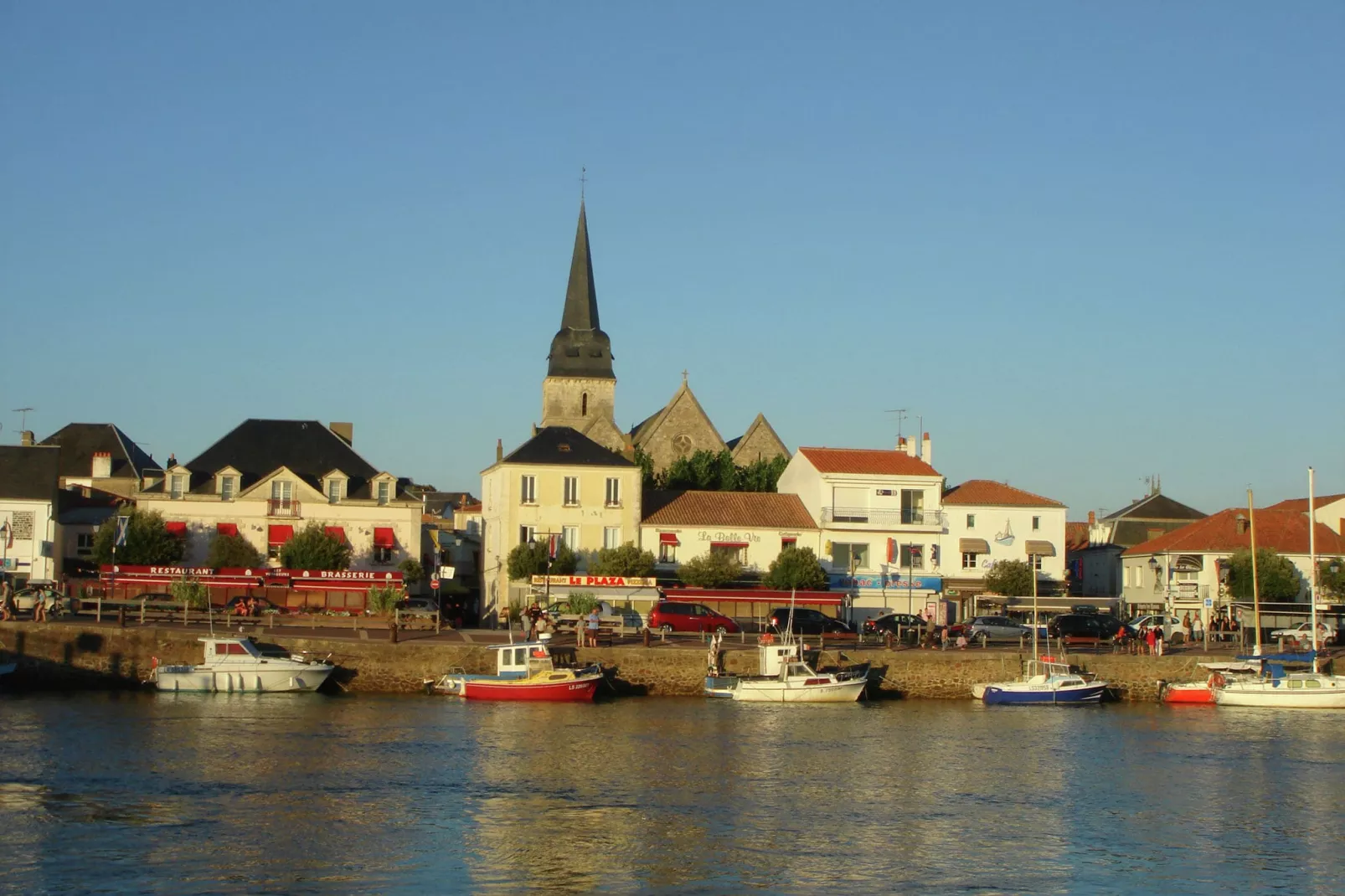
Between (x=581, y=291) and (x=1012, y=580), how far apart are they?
4722cm

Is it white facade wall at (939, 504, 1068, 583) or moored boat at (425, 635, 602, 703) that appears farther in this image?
white facade wall at (939, 504, 1068, 583)

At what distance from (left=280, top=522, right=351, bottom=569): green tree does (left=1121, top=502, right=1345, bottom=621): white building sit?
37.4 metres

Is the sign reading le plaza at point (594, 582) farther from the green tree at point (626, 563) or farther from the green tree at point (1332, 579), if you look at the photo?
the green tree at point (1332, 579)

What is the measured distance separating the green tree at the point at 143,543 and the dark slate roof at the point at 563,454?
15013mm

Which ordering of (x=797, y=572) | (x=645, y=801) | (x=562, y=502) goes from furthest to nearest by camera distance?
(x=562, y=502)
(x=797, y=572)
(x=645, y=801)

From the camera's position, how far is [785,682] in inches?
2061

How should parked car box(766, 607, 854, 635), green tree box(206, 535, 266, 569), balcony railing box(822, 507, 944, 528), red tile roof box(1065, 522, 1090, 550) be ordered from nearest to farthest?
parked car box(766, 607, 854, 635) < green tree box(206, 535, 266, 569) < balcony railing box(822, 507, 944, 528) < red tile roof box(1065, 522, 1090, 550)

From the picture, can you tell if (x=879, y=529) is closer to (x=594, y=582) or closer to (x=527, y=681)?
(x=594, y=582)

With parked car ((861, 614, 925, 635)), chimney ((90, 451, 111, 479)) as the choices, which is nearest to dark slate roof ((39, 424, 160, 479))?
chimney ((90, 451, 111, 479))

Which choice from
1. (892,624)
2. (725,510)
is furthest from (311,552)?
(892,624)

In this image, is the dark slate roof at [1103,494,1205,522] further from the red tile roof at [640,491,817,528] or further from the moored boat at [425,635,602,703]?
the moored boat at [425,635,602,703]

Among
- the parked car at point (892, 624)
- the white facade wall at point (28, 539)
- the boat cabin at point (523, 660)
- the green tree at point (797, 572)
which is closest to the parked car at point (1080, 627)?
the parked car at point (892, 624)

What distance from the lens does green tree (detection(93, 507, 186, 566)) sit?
65688 mm

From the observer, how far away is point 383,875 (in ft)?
86.6
